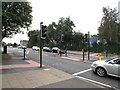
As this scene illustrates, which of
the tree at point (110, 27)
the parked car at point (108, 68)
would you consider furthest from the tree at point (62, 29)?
the parked car at point (108, 68)

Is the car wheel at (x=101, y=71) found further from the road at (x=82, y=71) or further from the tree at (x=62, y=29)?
the tree at (x=62, y=29)

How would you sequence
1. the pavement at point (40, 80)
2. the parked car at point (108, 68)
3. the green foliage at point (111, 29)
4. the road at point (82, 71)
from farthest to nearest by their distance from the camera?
the green foliage at point (111, 29)
the parked car at point (108, 68)
the road at point (82, 71)
the pavement at point (40, 80)

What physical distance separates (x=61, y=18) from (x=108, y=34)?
17.1 m

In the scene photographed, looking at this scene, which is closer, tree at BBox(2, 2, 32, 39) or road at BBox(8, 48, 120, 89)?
road at BBox(8, 48, 120, 89)

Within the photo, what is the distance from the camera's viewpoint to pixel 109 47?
80.9ft

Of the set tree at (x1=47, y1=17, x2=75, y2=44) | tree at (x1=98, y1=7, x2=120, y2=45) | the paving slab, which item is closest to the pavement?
the paving slab

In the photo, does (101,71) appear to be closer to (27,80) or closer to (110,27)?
(27,80)

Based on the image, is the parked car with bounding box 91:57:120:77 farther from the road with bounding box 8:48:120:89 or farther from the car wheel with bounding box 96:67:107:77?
the road with bounding box 8:48:120:89

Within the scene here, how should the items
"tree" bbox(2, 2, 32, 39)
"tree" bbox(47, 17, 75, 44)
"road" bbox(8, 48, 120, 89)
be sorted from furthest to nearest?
"tree" bbox(47, 17, 75, 44)
"tree" bbox(2, 2, 32, 39)
"road" bbox(8, 48, 120, 89)

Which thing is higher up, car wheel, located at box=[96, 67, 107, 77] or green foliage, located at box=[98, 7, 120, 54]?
green foliage, located at box=[98, 7, 120, 54]

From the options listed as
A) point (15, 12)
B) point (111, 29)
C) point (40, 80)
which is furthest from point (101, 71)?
point (111, 29)

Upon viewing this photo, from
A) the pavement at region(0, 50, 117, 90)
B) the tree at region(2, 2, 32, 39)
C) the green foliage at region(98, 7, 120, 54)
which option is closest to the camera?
the pavement at region(0, 50, 117, 90)

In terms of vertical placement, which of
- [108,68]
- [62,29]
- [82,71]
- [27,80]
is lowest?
[82,71]

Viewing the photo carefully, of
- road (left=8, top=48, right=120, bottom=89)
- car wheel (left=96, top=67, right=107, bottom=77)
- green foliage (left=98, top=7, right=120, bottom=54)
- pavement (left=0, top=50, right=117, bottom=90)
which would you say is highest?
green foliage (left=98, top=7, right=120, bottom=54)
